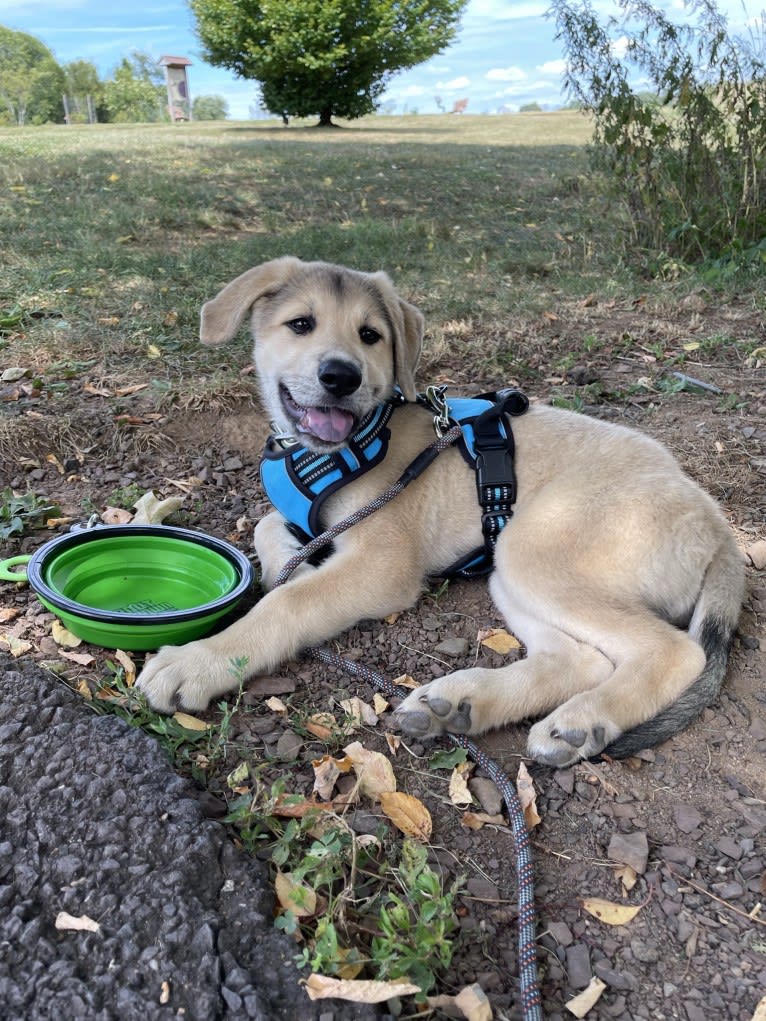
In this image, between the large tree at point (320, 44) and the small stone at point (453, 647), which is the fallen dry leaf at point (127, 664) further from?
the large tree at point (320, 44)

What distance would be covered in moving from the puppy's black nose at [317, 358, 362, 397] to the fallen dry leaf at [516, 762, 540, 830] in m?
1.63

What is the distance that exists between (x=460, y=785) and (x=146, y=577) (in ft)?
5.74

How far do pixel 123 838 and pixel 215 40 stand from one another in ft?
122

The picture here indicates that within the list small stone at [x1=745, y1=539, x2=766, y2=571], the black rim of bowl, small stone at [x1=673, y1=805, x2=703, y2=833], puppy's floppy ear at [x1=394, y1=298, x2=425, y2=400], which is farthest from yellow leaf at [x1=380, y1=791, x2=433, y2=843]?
small stone at [x1=745, y1=539, x2=766, y2=571]

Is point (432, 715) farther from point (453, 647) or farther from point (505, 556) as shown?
point (505, 556)

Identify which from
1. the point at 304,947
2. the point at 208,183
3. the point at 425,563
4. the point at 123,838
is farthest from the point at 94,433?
the point at 208,183

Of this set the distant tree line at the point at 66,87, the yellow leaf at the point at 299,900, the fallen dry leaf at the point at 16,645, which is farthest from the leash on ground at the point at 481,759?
the distant tree line at the point at 66,87

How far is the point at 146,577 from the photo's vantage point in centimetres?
347

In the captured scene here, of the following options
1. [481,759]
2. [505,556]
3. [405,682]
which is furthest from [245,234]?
[481,759]

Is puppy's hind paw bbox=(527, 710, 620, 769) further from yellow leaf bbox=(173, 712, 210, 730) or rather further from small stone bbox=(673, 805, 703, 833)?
yellow leaf bbox=(173, 712, 210, 730)

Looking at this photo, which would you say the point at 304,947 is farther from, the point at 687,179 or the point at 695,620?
the point at 687,179

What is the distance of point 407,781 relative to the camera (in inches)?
99.3

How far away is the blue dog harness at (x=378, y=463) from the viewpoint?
3.34 metres

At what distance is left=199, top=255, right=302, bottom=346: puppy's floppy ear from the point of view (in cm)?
352
